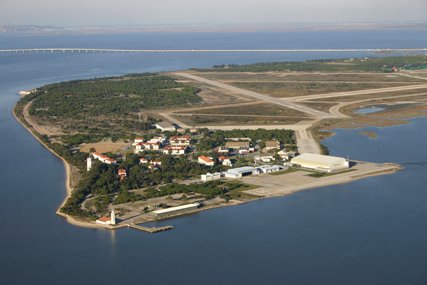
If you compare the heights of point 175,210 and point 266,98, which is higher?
point 175,210

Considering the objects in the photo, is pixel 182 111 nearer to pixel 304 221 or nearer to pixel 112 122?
pixel 112 122

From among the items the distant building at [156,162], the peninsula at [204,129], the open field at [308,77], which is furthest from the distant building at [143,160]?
the open field at [308,77]

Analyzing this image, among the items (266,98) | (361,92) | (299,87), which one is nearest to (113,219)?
(266,98)

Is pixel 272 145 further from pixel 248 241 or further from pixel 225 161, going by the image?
pixel 248 241

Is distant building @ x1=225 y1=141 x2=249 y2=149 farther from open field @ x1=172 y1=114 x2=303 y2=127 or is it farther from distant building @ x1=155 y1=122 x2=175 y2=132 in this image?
open field @ x1=172 y1=114 x2=303 y2=127

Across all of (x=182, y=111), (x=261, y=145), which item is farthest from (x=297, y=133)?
(x=182, y=111)

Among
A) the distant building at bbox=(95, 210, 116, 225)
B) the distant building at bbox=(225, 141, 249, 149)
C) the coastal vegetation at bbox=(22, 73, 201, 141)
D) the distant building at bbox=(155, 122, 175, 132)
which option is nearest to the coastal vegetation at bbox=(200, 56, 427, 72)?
the coastal vegetation at bbox=(22, 73, 201, 141)
